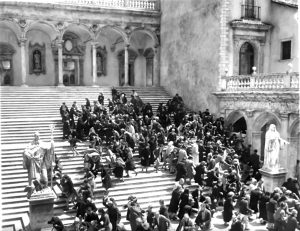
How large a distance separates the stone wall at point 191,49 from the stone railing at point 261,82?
1154mm

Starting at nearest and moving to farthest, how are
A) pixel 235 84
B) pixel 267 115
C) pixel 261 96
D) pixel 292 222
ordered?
pixel 292 222 → pixel 261 96 → pixel 267 115 → pixel 235 84

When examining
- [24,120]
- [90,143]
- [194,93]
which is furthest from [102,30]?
[90,143]

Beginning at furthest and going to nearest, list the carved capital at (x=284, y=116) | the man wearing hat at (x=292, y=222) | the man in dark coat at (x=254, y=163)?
the carved capital at (x=284, y=116) → the man in dark coat at (x=254, y=163) → the man wearing hat at (x=292, y=222)

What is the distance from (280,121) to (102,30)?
58.6ft

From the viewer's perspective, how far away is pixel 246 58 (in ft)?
83.8

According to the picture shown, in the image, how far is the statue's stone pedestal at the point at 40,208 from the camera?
12.8 meters

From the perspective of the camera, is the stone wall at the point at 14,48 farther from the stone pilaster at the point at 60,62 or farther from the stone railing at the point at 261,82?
the stone railing at the point at 261,82

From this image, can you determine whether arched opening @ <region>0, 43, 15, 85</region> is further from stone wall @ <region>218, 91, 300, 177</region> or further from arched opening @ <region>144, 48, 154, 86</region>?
stone wall @ <region>218, 91, 300, 177</region>

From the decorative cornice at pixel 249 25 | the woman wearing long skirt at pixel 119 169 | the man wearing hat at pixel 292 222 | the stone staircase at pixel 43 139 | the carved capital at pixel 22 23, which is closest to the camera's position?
the man wearing hat at pixel 292 222

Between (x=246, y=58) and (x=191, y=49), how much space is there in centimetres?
410


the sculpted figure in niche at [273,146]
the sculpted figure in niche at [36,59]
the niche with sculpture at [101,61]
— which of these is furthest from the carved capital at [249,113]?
the sculpted figure in niche at [36,59]

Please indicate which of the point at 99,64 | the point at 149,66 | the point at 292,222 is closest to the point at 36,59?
the point at 99,64

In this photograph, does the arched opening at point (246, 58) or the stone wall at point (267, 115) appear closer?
the stone wall at point (267, 115)

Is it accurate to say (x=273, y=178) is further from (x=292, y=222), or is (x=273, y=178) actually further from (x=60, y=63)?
(x=60, y=63)
